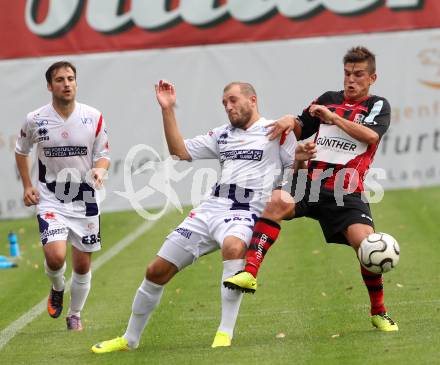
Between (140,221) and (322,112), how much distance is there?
12.1 meters

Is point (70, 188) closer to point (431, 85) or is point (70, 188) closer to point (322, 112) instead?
point (322, 112)

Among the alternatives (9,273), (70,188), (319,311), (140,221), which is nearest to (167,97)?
(70,188)

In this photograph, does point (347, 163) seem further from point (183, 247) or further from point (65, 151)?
point (65, 151)

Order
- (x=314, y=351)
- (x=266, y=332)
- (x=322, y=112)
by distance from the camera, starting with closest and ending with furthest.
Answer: (x=314, y=351), (x=322, y=112), (x=266, y=332)

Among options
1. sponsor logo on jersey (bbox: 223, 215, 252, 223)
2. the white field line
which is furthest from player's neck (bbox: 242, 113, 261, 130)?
the white field line

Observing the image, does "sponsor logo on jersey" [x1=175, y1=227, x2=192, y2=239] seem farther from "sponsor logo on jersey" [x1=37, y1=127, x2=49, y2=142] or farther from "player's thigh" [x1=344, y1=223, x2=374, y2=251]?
"sponsor logo on jersey" [x1=37, y1=127, x2=49, y2=142]

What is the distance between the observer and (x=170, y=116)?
9.47 meters

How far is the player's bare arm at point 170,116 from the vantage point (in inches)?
373

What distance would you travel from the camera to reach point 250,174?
9531 mm

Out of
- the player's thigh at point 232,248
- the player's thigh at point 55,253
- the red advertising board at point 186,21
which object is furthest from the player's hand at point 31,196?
the red advertising board at point 186,21

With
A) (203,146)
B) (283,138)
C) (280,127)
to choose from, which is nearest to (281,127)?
(280,127)

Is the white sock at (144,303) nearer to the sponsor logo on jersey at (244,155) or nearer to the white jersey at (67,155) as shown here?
the sponsor logo on jersey at (244,155)

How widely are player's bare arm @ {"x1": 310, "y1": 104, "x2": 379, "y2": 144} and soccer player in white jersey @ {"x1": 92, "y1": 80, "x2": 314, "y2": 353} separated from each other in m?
0.28

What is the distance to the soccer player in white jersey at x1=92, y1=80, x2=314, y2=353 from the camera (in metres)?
9.28
